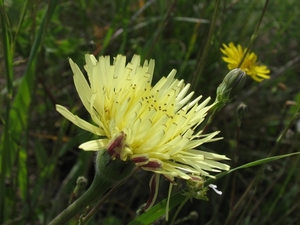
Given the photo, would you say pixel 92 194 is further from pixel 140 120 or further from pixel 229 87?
pixel 229 87

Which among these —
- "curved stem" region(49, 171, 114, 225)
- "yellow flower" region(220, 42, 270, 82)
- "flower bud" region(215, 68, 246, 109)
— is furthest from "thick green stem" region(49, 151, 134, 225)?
"yellow flower" region(220, 42, 270, 82)

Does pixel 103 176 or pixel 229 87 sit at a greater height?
pixel 229 87

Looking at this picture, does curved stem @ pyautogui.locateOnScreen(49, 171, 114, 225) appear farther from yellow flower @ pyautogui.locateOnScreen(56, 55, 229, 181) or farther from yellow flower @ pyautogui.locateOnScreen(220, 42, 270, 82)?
yellow flower @ pyautogui.locateOnScreen(220, 42, 270, 82)

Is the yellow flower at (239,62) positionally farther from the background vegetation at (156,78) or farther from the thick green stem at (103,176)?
the thick green stem at (103,176)

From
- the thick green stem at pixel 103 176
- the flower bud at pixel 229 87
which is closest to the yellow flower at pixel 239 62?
the flower bud at pixel 229 87

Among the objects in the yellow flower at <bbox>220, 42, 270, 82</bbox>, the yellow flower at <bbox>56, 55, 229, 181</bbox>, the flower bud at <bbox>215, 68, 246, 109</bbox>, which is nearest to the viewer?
the yellow flower at <bbox>56, 55, 229, 181</bbox>

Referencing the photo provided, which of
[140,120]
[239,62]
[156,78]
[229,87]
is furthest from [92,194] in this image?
[156,78]

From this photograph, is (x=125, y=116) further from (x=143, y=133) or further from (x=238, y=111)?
(x=238, y=111)
